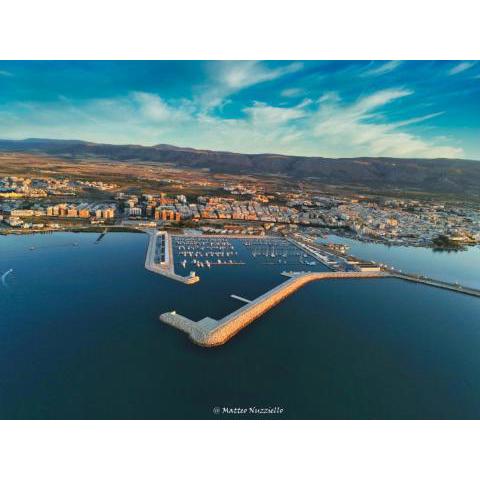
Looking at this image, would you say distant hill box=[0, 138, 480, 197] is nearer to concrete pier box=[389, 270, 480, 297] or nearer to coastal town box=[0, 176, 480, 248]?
coastal town box=[0, 176, 480, 248]

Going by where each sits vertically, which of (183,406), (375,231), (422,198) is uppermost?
(422,198)

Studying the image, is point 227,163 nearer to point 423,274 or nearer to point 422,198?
point 422,198

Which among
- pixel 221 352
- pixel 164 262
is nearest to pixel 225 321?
pixel 221 352

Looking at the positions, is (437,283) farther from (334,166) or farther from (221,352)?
(334,166)

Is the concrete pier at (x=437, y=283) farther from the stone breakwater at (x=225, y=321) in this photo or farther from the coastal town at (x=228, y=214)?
the coastal town at (x=228, y=214)

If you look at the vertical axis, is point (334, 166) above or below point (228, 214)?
above

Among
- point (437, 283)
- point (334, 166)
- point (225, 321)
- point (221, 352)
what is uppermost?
point (334, 166)

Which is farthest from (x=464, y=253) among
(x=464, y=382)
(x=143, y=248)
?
(x=143, y=248)
